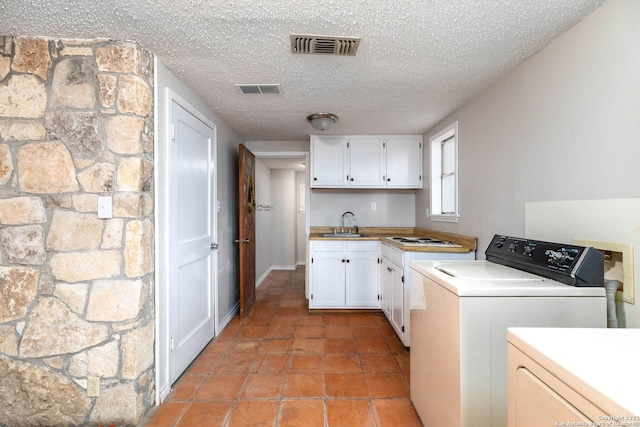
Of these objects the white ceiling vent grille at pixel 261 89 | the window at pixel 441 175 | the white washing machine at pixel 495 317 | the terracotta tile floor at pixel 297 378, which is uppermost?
the white ceiling vent grille at pixel 261 89

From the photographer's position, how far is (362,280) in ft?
11.2

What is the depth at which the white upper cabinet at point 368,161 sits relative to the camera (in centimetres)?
364

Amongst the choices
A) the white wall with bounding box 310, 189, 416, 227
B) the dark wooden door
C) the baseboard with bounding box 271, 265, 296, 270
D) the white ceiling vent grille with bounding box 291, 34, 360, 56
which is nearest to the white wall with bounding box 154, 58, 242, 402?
the dark wooden door

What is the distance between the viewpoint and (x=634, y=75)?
118 centimetres

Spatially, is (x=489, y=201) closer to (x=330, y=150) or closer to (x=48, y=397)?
(x=330, y=150)

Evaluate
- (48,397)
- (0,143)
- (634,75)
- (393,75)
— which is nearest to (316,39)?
(393,75)

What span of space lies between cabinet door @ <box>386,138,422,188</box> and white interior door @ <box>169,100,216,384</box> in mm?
2089

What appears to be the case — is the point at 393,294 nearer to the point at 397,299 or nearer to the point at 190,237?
the point at 397,299

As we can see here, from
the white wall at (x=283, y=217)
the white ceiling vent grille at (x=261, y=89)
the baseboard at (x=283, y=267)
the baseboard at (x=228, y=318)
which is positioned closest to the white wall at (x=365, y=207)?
the baseboard at (x=228, y=318)

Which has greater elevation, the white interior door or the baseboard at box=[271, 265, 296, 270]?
the white interior door

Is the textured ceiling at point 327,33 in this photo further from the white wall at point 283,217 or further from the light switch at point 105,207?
the white wall at point 283,217

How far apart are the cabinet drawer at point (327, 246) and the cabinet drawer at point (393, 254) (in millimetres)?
479

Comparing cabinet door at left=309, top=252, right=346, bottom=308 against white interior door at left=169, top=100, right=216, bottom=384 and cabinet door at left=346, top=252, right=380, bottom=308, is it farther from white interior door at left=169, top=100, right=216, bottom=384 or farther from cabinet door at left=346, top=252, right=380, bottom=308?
white interior door at left=169, top=100, right=216, bottom=384

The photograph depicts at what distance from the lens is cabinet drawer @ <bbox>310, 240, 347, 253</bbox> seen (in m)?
3.42
